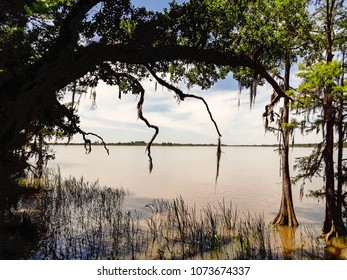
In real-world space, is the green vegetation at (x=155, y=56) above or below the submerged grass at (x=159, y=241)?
above

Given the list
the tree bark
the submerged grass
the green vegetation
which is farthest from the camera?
the tree bark

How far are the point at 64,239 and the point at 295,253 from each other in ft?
25.0

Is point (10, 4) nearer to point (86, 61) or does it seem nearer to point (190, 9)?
point (86, 61)

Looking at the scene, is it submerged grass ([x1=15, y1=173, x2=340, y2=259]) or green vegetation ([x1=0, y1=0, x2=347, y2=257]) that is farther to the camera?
submerged grass ([x1=15, y1=173, x2=340, y2=259])

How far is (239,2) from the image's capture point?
8984mm

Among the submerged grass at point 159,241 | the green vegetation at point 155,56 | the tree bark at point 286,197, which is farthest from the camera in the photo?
the tree bark at point 286,197

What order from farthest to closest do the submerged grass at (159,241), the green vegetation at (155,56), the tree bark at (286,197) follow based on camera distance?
the tree bark at (286,197)
the submerged grass at (159,241)
the green vegetation at (155,56)

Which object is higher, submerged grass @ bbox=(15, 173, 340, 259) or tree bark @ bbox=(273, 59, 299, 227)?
tree bark @ bbox=(273, 59, 299, 227)

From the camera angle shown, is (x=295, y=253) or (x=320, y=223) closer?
(x=295, y=253)

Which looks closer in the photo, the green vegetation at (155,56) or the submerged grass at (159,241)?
the green vegetation at (155,56)

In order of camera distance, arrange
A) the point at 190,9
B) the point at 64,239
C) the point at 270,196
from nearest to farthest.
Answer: the point at 190,9 → the point at 64,239 → the point at 270,196

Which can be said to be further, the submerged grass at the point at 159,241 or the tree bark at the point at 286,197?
the tree bark at the point at 286,197

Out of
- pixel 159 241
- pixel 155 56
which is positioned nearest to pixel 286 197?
pixel 159 241

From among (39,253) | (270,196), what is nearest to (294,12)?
(39,253)
